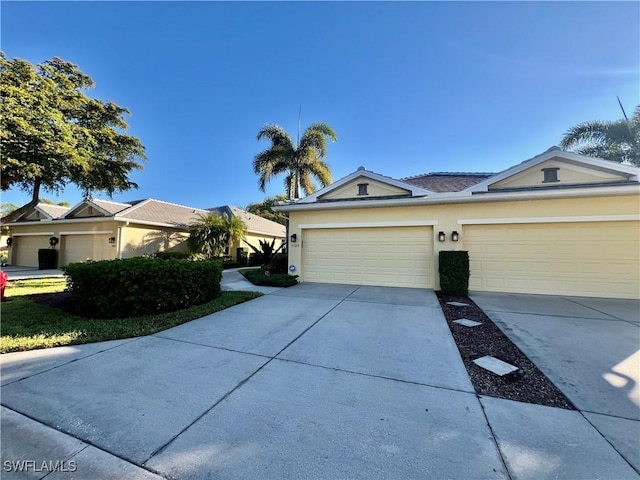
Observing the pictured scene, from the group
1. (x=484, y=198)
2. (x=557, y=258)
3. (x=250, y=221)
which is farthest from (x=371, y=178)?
(x=250, y=221)

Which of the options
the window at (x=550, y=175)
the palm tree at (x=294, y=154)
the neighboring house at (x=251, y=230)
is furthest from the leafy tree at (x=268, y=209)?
the window at (x=550, y=175)

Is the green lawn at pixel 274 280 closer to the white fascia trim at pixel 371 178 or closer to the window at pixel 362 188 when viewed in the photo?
the white fascia trim at pixel 371 178

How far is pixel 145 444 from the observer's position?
79.7 inches

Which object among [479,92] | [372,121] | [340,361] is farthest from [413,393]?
[372,121]

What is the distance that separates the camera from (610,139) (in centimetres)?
1277

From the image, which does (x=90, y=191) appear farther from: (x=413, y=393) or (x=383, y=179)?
(x=413, y=393)

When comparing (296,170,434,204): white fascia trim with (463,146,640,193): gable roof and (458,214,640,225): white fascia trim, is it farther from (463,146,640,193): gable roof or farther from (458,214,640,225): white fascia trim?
(458,214,640,225): white fascia trim

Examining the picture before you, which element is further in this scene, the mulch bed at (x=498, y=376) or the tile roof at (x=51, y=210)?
the tile roof at (x=51, y=210)

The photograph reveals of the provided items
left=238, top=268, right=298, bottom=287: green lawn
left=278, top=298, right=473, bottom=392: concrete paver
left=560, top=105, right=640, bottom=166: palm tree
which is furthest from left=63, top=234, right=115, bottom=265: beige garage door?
left=560, top=105, right=640, bottom=166: palm tree

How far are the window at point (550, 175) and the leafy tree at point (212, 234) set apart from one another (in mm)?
15031

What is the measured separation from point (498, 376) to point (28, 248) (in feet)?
88.1

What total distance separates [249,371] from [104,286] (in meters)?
4.20

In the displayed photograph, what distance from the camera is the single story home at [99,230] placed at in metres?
14.7

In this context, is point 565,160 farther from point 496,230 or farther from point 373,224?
point 373,224
